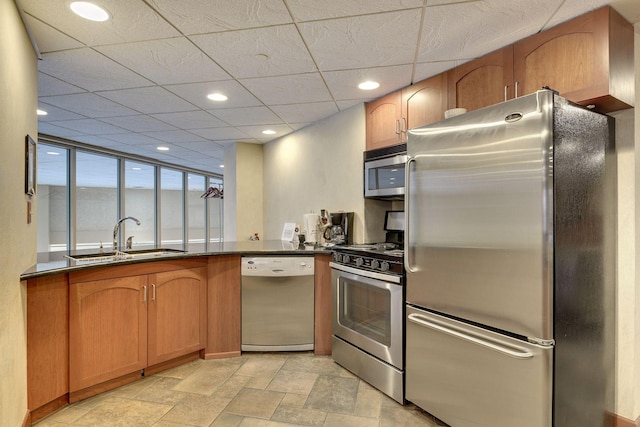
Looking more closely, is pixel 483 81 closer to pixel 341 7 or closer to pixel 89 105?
pixel 341 7

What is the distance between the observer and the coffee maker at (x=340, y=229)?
10.9 ft

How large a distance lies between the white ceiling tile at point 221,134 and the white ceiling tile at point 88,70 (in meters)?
1.49

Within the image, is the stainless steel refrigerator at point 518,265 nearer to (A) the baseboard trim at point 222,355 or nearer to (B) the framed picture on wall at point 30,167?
(A) the baseboard trim at point 222,355

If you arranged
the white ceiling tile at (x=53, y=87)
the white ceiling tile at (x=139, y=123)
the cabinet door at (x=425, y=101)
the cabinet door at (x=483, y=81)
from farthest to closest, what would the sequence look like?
1. the white ceiling tile at (x=139, y=123)
2. the white ceiling tile at (x=53, y=87)
3. the cabinet door at (x=425, y=101)
4. the cabinet door at (x=483, y=81)

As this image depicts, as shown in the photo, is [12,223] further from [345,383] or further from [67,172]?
[67,172]

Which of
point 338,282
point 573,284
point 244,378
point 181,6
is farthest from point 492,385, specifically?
point 181,6

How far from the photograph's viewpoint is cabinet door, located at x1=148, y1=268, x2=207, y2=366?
105 inches

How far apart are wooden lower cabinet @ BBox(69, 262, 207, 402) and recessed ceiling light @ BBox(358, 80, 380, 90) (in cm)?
206

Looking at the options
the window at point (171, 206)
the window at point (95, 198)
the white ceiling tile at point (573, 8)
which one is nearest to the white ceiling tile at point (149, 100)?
the window at point (95, 198)

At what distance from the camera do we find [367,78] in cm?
263

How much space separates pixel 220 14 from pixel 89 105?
87.5 inches

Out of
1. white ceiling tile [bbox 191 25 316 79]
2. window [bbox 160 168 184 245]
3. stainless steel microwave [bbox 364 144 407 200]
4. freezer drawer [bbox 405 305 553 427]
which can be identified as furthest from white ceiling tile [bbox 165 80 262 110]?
window [bbox 160 168 184 245]

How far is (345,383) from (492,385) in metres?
1.16

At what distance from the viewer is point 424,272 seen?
6.79 ft
